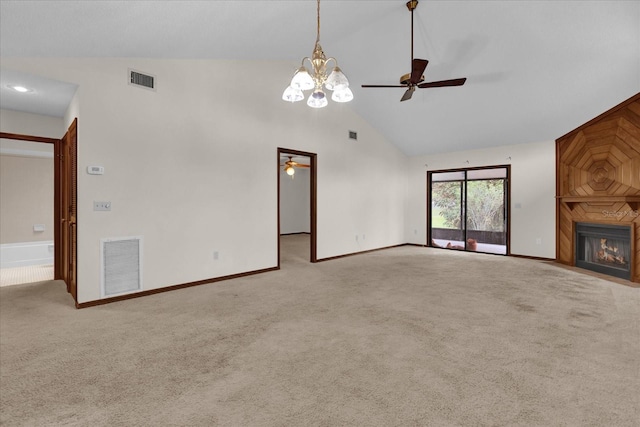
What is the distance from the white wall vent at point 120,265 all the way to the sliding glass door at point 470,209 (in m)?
6.84

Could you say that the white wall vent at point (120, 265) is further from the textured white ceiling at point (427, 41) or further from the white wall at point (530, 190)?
the white wall at point (530, 190)

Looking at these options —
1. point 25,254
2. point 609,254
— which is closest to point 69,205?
point 25,254

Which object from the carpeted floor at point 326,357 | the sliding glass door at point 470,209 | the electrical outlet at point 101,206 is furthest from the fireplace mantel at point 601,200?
the electrical outlet at point 101,206

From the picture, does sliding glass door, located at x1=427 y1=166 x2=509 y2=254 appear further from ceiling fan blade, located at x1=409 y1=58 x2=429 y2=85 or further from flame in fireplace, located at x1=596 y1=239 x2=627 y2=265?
ceiling fan blade, located at x1=409 y1=58 x2=429 y2=85

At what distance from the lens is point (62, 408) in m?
1.81

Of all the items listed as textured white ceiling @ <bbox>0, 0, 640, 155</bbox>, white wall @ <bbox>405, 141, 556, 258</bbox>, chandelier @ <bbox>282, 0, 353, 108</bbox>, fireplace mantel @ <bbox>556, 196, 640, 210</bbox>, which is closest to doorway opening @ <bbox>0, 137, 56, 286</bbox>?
textured white ceiling @ <bbox>0, 0, 640, 155</bbox>

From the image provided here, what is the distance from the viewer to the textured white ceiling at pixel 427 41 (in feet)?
9.65

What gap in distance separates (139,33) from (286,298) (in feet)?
11.0

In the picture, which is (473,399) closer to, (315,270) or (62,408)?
(62,408)

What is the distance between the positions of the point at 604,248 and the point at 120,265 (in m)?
7.48

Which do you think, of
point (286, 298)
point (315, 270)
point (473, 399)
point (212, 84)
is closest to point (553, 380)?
point (473, 399)

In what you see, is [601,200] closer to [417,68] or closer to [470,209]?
[470,209]

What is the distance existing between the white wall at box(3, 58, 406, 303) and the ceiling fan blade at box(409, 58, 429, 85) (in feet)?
8.22

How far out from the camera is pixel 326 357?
7.85 ft
